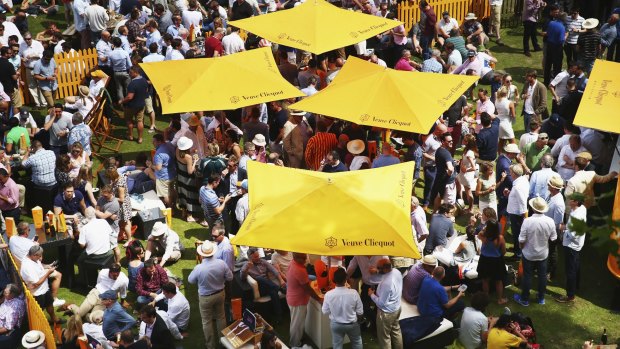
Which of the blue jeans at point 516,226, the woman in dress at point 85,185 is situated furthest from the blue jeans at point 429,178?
the woman in dress at point 85,185

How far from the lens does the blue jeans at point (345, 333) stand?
34.9 feet

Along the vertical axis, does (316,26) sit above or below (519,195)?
above

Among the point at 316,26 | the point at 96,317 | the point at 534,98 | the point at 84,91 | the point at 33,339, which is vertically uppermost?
the point at 316,26

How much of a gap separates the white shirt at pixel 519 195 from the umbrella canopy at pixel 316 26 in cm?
488

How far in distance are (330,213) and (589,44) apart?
1073 centimetres

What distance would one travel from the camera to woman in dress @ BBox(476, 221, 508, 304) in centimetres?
1189

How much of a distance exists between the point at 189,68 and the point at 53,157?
9.05 feet

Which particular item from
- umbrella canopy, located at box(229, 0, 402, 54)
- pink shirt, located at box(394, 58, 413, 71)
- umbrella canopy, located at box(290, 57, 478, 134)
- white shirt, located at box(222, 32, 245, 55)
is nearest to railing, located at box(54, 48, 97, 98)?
white shirt, located at box(222, 32, 245, 55)

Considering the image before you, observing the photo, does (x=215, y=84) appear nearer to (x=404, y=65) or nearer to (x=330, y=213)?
(x=330, y=213)

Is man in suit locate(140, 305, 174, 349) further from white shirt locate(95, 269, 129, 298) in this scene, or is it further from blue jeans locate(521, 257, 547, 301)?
blue jeans locate(521, 257, 547, 301)

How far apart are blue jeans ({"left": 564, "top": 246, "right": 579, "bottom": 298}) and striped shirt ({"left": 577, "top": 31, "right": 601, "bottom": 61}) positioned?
7875 mm

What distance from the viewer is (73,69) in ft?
63.1

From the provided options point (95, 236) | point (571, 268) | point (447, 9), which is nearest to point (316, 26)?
point (95, 236)

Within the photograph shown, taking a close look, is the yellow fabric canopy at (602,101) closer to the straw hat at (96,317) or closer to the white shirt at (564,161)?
the white shirt at (564,161)
